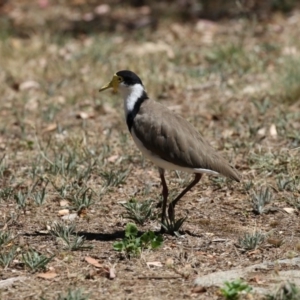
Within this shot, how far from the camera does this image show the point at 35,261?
17.3 feet

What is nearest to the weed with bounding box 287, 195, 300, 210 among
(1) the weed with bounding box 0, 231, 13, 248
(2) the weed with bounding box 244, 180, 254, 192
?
(2) the weed with bounding box 244, 180, 254, 192

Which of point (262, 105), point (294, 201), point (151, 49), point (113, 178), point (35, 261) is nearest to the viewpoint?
point (35, 261)


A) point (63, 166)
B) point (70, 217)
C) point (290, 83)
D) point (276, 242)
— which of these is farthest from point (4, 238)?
point (290, 83)

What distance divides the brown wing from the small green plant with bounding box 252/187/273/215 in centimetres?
54

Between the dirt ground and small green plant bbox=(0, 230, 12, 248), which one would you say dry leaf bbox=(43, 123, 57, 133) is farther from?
small green plant bbox=(0, 230, 12, 248)

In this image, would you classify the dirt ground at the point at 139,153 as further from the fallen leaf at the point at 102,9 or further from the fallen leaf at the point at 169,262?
the fallen leaf at the point at 102,9

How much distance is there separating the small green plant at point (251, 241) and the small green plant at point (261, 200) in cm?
68

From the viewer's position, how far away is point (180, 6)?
12633 millimetres

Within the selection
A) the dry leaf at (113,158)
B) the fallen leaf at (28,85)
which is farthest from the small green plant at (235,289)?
the fallen leaf at (28,85)

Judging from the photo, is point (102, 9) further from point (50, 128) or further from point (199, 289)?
point (199, 289)

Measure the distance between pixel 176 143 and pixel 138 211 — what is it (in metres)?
0.66

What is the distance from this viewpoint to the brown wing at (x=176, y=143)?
19.3ft

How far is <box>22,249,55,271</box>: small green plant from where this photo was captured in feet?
17.2

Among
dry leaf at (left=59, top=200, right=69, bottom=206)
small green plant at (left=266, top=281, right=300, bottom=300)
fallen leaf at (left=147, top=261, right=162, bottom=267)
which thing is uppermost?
small green plant at (left=266, top=281, right=300, bottom=300)
